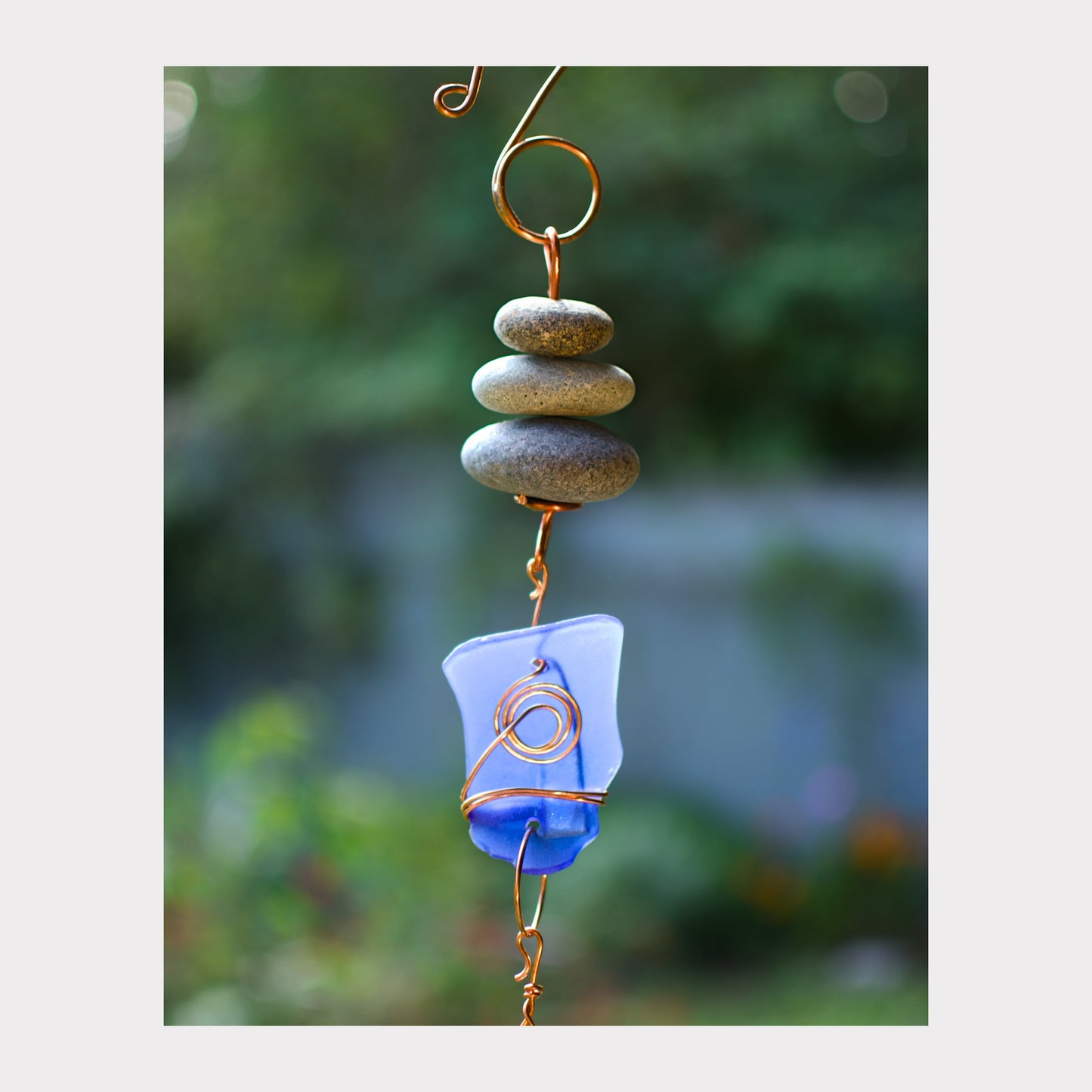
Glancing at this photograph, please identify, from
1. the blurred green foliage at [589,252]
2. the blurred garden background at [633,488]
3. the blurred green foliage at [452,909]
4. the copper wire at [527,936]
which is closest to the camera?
the copper wire at [527,936]

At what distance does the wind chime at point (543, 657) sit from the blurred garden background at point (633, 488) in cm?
211

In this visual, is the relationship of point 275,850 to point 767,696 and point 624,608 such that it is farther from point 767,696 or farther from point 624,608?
point 767,696

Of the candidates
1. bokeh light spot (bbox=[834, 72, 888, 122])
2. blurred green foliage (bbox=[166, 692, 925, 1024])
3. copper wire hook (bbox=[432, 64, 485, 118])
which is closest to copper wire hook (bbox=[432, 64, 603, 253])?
copper wire hook (bbox=[432, 64, 485, 118])

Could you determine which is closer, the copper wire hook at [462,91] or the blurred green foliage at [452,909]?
the copper wire hook at [462,91]

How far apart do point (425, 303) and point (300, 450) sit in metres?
0.69

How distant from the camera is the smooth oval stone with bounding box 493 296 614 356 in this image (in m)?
1.18

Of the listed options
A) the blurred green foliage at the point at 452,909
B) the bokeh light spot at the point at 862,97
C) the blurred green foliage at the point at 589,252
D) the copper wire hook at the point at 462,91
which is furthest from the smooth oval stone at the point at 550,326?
the bokeh light spot at the point at 862,97

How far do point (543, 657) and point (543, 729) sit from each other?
0.08 m

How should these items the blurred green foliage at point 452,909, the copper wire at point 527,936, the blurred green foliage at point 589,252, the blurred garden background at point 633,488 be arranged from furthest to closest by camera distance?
1. the blurred green foliage at point 589,252
2. the blurred garden background at point 633,488
3. the blurred green foliage at point 452,909
4. the copper wire at point 527,936

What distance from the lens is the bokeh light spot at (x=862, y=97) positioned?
356 centimetres

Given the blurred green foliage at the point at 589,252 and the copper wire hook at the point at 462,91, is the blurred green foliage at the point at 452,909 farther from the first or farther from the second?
the copper wire hook at the point at 462,91

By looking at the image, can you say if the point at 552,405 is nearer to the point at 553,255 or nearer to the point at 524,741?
the point at 553,255

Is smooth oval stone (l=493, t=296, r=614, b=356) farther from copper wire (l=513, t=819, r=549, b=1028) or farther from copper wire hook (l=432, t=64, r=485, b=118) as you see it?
copper wire (l=513, t=819, r=549, b=1028)

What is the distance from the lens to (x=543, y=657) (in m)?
1.22
